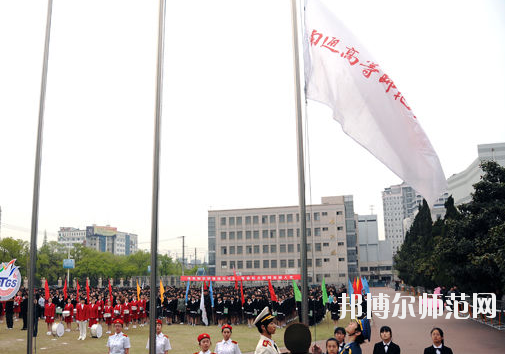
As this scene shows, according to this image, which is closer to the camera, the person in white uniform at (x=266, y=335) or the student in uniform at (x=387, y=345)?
the person in white uniform at (x=266, y=335)

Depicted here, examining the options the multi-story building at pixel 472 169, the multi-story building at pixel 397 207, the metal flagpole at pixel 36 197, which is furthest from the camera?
the multi-story building at pixel 397 207

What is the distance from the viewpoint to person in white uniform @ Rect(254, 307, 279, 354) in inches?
194

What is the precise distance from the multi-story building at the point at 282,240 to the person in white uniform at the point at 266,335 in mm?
60627

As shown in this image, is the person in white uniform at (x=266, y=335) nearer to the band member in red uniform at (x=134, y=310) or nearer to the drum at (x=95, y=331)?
the drum at (x=95, y=331)

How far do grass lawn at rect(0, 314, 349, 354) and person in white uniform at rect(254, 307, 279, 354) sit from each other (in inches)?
387

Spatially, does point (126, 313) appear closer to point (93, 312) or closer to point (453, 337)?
point (93, 312)

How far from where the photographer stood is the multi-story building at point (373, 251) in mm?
83500

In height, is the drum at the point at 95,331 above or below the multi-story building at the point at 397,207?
below

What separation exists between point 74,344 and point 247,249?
53099mm

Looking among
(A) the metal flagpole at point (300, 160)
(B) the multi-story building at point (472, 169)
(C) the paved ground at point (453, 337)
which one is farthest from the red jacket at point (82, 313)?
(B) the multi-story building at point (472, 169)

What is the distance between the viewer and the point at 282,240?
67938mm

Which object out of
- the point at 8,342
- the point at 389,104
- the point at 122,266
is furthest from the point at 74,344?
the point at 122,266

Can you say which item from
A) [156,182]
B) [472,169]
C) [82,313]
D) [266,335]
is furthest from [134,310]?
[472,169]

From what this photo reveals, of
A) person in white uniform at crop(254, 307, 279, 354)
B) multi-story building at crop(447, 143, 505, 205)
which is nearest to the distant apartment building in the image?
multi-story building at crop(447, 143, 505, 205)
